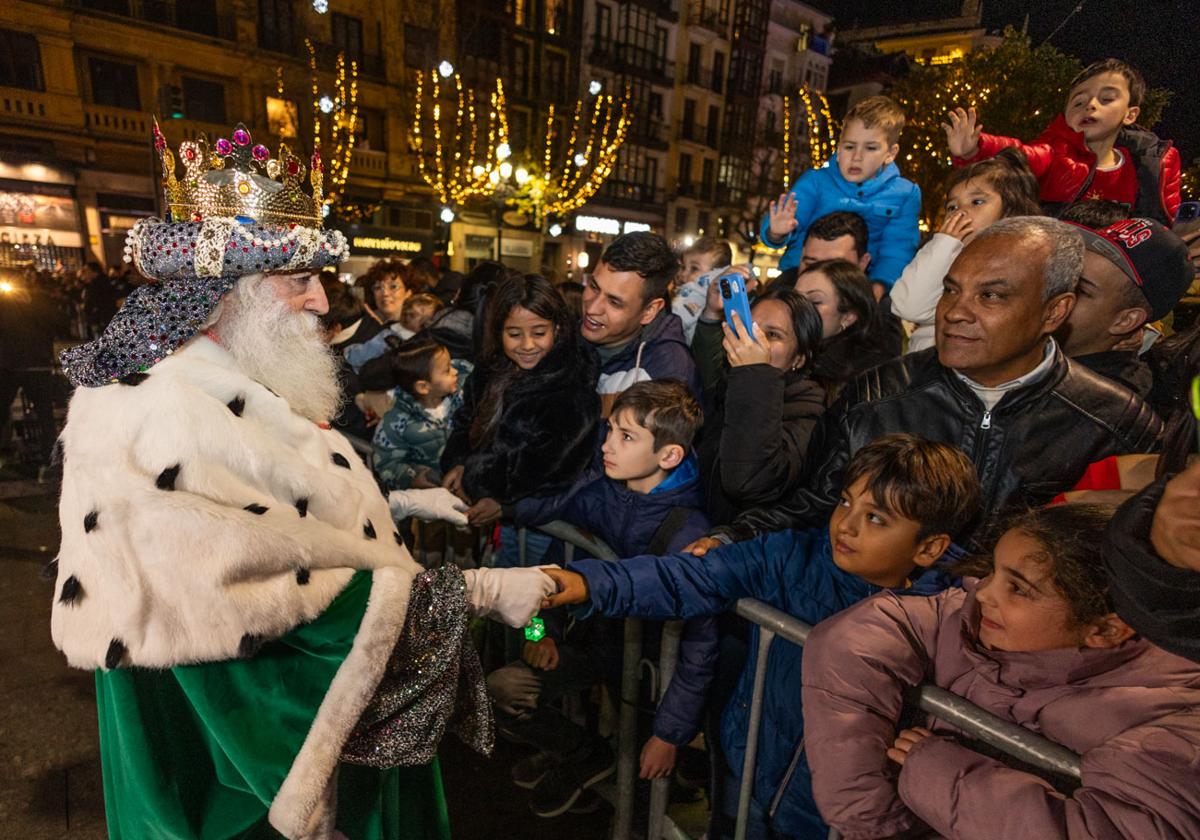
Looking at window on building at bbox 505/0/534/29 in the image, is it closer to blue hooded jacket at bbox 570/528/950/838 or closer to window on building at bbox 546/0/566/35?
window on building at bbox 546/0/566/35

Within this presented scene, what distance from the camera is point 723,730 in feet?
6.93

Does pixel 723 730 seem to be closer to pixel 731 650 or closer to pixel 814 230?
pixel 731 650

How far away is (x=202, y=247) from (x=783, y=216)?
3727 mm

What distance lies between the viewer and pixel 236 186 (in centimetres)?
197

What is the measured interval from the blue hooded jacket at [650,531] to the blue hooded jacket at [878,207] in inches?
102

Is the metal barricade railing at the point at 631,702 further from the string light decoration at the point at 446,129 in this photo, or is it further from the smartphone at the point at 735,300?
the string light decoration at the point at 446,129

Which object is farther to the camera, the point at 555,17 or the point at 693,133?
the point at 693,133

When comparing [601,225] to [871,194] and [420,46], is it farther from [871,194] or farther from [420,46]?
[871,194]

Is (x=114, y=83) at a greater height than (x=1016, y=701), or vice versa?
(x=114, y=83)

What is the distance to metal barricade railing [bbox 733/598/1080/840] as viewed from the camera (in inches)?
47.9

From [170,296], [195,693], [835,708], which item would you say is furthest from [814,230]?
[195,693]

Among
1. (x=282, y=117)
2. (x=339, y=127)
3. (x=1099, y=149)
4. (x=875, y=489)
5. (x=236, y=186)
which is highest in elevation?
(x=282, y=117)

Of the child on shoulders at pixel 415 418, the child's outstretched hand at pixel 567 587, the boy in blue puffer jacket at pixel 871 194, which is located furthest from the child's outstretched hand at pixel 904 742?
the boy in blue puffer jacket at pixel 871 194

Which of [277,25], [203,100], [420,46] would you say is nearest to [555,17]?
[420,46]
